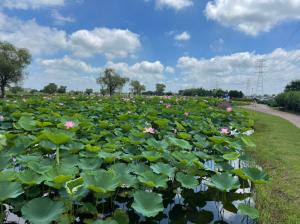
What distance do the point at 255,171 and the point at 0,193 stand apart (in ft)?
6.08

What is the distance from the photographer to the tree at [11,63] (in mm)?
37844

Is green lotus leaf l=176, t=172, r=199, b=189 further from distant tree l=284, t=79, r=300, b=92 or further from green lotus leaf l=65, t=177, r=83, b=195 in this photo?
distant tree l=284, t=79, r=300, b=92

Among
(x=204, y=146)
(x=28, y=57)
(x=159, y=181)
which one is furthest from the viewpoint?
(x=28, y=57)

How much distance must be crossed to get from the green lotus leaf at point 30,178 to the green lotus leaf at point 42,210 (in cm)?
22

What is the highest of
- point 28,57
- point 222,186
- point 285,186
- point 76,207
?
point 28,57

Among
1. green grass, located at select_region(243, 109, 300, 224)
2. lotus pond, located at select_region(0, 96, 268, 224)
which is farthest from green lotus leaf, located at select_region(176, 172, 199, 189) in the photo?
green grass, located at select_region(243, 109, 300, 224)

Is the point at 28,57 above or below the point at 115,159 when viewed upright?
above

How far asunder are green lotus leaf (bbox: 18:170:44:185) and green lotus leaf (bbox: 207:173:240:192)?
1262 mm

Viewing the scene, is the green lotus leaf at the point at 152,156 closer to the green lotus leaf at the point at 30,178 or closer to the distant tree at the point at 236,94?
the green lotus leaf at the point at 30,178

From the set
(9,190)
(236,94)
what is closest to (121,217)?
(9,190)

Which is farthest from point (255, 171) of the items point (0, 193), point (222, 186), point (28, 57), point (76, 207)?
point (28, 57)

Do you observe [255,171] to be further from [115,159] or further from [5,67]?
[5,67]

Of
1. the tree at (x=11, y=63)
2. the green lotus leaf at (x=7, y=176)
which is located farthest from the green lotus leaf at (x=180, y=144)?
the tree at (x=11, y=63)

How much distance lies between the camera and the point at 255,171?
2566mm
